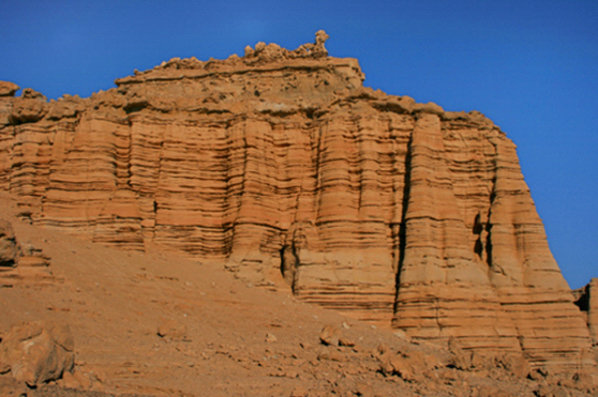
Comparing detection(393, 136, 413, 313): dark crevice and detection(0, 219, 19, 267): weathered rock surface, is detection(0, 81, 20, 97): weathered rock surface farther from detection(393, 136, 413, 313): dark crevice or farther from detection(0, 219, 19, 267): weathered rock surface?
detection(393, 136, 413, 313): dark crevice

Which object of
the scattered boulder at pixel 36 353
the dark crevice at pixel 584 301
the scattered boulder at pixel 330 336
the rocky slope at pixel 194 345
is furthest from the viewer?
the dark crevice at pixel 584 301

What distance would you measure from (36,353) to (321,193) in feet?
69.5

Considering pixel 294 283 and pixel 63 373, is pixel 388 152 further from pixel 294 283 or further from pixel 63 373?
pixel 63 373

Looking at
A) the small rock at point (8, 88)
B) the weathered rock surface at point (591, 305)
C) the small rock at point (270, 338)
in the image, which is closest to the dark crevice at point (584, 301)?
the weathered rock surface at point (591, 305)

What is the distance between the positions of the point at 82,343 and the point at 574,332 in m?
21.6

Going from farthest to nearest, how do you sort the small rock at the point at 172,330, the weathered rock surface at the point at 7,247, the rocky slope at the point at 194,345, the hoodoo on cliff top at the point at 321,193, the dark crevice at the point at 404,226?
1. the dark crevice at the point at 404,226
2. the hoodoo on cliff top at the point at 321,193
3. the small rock at the point at 172,330
4. the weathered rock surface at the point at 7,247
5. the rocky slope at the point at 194,345

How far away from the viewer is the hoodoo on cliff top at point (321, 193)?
95.8 ft

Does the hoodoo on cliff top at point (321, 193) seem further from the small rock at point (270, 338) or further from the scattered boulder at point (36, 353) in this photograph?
the scattered boulder at point (36, 353)

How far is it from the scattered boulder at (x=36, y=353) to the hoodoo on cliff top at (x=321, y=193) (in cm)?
1665

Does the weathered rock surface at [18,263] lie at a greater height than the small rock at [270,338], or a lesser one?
greater

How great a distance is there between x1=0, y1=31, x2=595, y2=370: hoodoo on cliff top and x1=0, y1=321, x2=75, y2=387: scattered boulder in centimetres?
1665

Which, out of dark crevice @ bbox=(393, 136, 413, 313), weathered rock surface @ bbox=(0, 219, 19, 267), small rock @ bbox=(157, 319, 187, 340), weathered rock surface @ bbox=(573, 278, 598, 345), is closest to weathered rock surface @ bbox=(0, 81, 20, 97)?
weathered rock surface @ bbox=(0, 219, 19, 267)

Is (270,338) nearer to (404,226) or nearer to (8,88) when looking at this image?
(404,226)

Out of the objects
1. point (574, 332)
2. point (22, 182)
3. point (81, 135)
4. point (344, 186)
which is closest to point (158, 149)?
point (81, 135)
